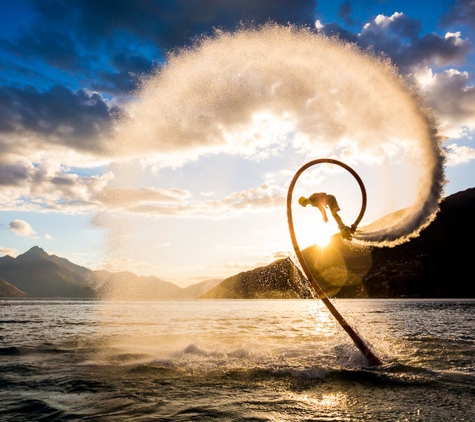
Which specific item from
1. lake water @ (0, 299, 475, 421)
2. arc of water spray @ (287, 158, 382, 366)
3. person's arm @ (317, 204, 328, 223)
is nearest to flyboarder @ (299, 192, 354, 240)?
person's arm @ (317, 204, 328, 223)

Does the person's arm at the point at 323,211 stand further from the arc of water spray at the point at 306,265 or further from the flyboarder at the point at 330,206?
the arc of water spray at the point at 306,265

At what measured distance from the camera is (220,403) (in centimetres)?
1203

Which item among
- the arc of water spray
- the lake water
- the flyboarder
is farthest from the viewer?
the arc of water spray

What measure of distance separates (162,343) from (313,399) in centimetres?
1892

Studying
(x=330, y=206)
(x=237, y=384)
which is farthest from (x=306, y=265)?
(x=237, y=384)

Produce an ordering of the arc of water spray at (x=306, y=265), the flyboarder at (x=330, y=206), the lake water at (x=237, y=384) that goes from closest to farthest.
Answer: the lake water at (x=237, y=384)
the flyboarder at (x=330, y=206)
the arc of water spray at (x=306, y=265)

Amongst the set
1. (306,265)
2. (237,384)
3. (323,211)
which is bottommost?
(237,384)

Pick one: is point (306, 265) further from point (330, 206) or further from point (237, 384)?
point (237, 384)

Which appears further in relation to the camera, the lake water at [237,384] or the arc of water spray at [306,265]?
the arc of water spray at [306,265]

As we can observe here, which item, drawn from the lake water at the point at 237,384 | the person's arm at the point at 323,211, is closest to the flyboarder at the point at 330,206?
the person's arm at the point at 323,211

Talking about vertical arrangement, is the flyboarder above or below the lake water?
above

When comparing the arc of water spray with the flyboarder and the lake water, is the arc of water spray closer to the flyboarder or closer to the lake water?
the lake water

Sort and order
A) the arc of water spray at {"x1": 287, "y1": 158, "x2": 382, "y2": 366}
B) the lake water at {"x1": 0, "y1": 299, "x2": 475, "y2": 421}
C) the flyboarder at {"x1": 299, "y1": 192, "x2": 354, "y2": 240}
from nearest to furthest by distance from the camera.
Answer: the lake water at {"x1": 0, "y1": 299, "x2": 475, "y2": 421} → the flyboarder at {"x1": 299, "y1": 192, "x2": 354, "y2": 240} → the arc of water spray at {"x1": 287, "y1": 158, "x2": 382, "y2": 366}

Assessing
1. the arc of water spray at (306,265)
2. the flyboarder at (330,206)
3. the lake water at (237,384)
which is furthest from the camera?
the arc of water spray at (306,265)
